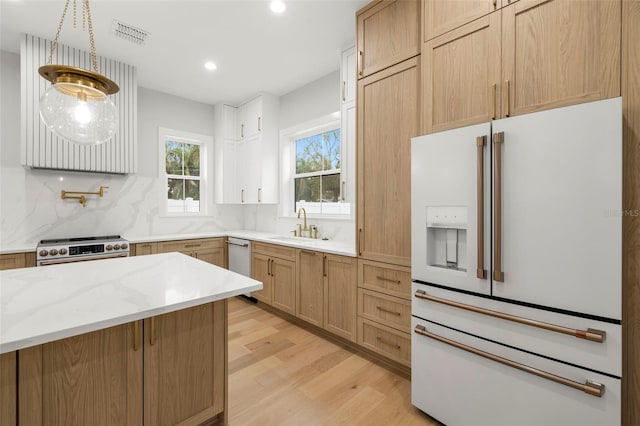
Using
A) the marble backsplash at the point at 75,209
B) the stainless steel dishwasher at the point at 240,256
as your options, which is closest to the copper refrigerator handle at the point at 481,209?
the stainless steel dishwasher at the point at 240,256

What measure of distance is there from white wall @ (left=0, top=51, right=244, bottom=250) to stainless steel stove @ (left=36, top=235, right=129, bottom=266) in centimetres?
32

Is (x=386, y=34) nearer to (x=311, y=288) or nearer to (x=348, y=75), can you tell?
(x=348, y=75)

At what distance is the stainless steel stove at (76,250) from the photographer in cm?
272

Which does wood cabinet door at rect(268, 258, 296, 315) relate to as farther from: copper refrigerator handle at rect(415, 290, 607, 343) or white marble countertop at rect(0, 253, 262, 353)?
copper refrigerator handle at rect(415, 290, 607, 343)

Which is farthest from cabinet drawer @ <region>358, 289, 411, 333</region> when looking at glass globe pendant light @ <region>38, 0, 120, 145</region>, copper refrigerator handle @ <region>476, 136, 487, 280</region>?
glass globe pendant light @ <region>38, 0, 120, 145</region>

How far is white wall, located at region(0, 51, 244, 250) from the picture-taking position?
3.04 metres

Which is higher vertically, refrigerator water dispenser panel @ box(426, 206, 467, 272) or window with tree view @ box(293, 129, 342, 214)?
window with tree view @ box(293, 129, 342, 214)

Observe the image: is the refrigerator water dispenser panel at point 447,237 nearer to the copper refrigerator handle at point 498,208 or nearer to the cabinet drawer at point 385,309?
the copper refrigerator handle at point 498,208

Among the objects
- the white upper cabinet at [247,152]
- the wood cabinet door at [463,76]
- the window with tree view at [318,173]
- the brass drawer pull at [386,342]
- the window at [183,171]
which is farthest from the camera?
the window at [183,171]

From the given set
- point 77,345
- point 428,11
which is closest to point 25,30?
point 77,345

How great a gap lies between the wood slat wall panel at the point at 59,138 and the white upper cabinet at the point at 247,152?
1249 millimetres

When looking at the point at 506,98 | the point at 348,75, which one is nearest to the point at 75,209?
the point at 348,75

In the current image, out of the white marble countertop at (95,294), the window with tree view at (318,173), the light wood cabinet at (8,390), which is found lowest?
the light wood cabinet at (8,390)

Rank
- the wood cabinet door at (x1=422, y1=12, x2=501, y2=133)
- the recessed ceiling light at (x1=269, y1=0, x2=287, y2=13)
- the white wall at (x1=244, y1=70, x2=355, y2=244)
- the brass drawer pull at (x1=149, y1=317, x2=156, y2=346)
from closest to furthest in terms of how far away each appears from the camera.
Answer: the brass drawer pull at (x1=149, y1=317, x2=156, y2=346), the wood cabinet door at (x1=422, y1=12, x2=501, y2=133), the recessed ceiling light at (x1=269, y1=0, x2=287, y2=13), the white wall at (x1=244, y1=70, x2=355, y2=244)
